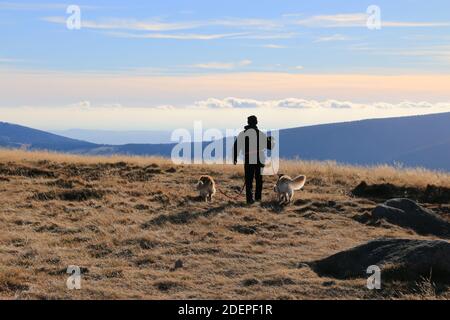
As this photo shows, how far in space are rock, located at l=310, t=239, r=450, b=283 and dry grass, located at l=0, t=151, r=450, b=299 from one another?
1.29 ft

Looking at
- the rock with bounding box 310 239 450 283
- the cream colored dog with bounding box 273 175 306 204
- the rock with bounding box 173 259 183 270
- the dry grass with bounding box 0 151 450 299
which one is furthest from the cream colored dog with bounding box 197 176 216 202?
the rock with bounding box 310 239 450 283

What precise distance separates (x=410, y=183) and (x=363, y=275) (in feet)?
39.0

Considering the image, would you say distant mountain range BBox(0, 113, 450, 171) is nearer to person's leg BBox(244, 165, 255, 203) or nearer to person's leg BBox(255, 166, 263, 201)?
person's leg BBox(255, 166, 263, 201)

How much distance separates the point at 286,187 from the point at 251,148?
1.59 metres

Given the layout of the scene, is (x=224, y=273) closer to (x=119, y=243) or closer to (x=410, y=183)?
(x=119, y=243)

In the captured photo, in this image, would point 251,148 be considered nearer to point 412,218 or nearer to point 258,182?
point 258,182

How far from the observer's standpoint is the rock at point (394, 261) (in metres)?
9.16

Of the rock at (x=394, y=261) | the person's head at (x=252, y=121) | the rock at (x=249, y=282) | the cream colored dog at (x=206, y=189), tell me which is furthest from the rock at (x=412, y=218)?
the rock at (x=249, y=282)

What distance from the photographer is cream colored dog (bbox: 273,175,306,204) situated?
1677cm

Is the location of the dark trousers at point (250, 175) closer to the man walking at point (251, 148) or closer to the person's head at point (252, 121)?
the man walking at point (251, 148)

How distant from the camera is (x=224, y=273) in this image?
383 inches

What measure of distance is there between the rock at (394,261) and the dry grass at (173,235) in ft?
1.29

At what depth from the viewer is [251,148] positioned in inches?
665
